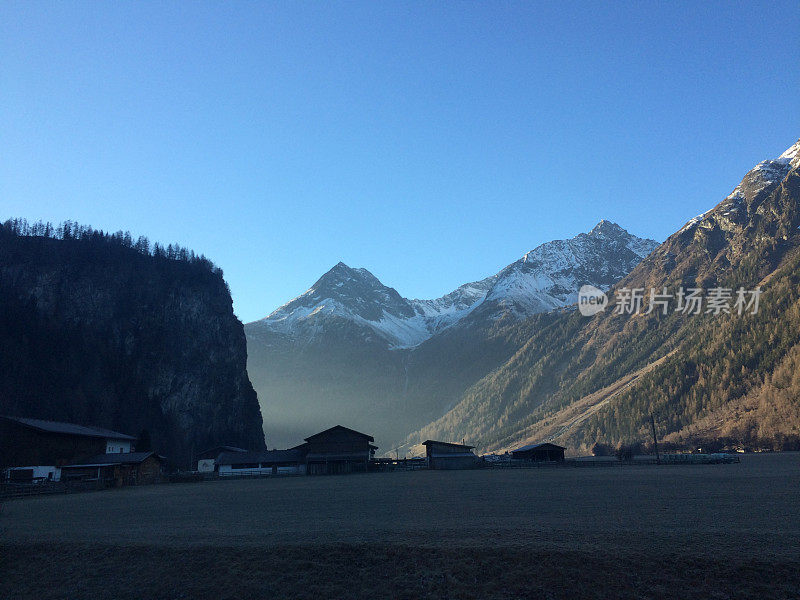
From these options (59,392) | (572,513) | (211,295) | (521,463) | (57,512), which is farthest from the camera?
(211,295)

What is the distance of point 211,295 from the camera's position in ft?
579

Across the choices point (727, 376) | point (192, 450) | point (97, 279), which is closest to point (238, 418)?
point (192, 450)

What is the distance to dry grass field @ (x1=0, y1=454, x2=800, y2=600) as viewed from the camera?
60.7ft

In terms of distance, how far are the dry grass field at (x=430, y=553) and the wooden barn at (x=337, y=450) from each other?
66567mm

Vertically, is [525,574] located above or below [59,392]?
below

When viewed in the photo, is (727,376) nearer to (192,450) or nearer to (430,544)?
(192,450)

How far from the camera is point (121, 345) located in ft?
488

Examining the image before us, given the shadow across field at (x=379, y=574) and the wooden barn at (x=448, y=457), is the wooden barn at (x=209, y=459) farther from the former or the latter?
the shadow across field at (x=379, y=574)

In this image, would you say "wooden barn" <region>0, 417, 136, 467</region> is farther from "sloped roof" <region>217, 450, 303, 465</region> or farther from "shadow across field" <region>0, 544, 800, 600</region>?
"shadow across field" <region>0, 544, 800, 600</region>

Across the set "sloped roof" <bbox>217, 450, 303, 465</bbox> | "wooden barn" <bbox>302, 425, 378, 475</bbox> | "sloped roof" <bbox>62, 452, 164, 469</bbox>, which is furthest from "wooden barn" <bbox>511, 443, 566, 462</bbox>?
"sloped roof" <bbox>62, 452, 164, 469</bbox>

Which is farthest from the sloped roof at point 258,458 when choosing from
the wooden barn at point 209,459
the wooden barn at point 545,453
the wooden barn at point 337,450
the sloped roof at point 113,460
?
the wooden barn at point 545,453

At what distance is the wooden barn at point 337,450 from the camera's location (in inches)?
3866

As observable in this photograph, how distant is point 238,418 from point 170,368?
959 inches

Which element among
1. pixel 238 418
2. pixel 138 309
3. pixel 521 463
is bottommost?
pixel 521 463
